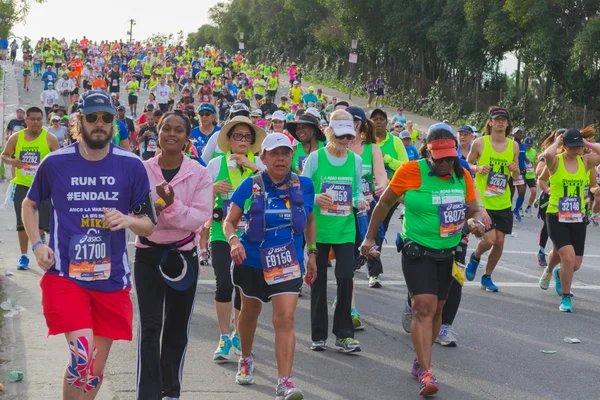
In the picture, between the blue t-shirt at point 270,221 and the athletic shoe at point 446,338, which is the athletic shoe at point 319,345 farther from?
the blue t-shirt at point 270,221

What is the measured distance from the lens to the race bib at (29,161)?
38.3ft

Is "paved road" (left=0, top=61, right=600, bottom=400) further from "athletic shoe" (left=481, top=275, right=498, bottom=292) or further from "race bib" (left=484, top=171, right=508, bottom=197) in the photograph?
"race bib" (left=484, top=171, right=508, bottom=197)

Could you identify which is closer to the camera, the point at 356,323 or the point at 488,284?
the point at 356,323

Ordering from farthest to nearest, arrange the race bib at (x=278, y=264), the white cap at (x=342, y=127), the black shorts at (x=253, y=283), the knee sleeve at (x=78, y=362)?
the white cap at (x=342, y=127) → the black shorts at (x=253, y=283) → the race bib at (x=278, y=264) → the knee sleeve at (x=78, y=362)

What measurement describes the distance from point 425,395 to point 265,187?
6.23 ft

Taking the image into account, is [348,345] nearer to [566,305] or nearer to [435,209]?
[435,209]

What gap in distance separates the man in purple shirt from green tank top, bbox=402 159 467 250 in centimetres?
241

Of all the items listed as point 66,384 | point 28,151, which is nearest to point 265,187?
point 66,384

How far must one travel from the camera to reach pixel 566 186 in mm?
10641

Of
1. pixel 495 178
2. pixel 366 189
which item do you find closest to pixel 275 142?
pixel 366 189

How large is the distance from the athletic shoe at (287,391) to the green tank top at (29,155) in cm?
615

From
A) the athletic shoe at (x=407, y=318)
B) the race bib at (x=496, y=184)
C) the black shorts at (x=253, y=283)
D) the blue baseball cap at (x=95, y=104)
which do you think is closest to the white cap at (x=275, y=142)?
the black shorts at (x=253, y=283)

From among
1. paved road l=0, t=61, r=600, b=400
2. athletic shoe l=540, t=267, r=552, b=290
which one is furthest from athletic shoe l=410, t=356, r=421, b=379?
athletic shoe l=540, t=267, r=552, b=290

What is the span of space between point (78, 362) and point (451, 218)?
10.4 ft
